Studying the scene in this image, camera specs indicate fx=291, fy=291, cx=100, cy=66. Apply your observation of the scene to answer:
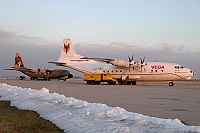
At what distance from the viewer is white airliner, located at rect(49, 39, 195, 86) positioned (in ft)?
135

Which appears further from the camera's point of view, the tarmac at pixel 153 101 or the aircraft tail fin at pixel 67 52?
the aircraft tail fin at pixel 67 52

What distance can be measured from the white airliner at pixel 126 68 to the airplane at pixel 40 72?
20.7 meters

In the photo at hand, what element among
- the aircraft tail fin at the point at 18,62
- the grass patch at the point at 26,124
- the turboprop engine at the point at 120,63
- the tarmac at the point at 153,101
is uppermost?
the aircraft tail fin at the point at 18,62

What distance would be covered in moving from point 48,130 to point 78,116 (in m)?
1.40

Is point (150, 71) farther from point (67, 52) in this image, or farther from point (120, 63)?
point (67, 52)

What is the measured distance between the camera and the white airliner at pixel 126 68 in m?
41.3

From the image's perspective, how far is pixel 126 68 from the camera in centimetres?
4512

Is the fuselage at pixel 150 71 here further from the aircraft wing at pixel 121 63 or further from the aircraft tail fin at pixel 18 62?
the aircraft tail fin at pixel 18 62

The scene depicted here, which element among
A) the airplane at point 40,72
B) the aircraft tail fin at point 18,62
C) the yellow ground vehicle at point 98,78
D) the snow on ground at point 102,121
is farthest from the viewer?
the aircraft tail fin at point 18,62

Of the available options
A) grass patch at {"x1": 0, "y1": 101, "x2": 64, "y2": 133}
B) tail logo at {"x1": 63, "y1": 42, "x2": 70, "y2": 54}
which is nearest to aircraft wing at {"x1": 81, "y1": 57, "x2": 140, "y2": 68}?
tail logo at {"x1": 63, "y1": 42, "x2": 70, "y2": 54}

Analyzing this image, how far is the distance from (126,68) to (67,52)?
1286 centimetres

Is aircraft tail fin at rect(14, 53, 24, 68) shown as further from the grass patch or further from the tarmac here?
the grass patch

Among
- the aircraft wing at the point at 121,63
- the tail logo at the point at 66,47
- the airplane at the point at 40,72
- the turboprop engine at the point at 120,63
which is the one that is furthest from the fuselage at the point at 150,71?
the airplane at the point at 40,72

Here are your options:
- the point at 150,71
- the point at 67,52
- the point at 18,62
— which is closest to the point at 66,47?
the point at 67,52
